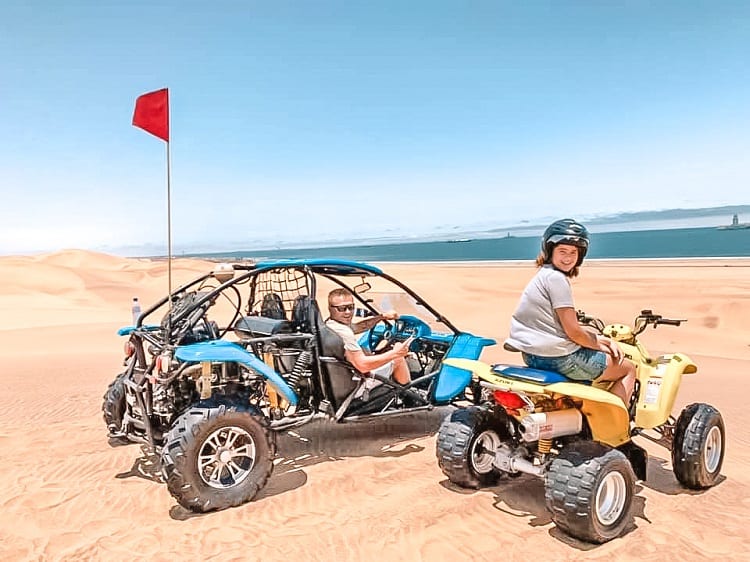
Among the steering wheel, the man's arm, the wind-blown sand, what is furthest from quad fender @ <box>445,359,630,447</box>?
the steering wheel

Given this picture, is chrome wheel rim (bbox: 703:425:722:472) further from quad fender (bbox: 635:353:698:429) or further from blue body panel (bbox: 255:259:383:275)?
blue body panel (bbox: 255:259:383:275)

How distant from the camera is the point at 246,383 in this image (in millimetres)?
5262

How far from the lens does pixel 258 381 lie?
532 cm

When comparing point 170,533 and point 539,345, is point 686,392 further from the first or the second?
point 170,533

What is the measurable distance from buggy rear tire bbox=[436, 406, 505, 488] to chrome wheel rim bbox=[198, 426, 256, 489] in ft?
4.96

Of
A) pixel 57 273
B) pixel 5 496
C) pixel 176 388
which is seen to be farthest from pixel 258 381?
pixel 57 273

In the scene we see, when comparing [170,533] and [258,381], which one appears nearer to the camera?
[170,533]

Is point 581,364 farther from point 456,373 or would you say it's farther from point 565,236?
point 456,373

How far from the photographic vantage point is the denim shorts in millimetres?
4293

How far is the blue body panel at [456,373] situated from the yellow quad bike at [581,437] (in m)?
1.18

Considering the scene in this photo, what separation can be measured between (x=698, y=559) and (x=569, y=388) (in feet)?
4.16

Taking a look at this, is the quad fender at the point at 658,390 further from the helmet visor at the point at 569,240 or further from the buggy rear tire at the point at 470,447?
the helmet visor at the point at 569,240

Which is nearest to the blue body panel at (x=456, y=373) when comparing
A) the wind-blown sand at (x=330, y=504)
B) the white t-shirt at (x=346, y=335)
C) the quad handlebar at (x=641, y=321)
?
the wind-blown sand at (x=330, y=504)

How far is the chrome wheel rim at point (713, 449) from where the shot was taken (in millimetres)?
4977
